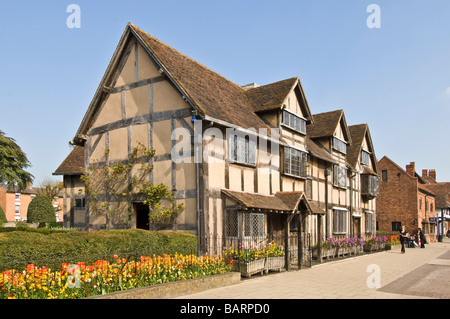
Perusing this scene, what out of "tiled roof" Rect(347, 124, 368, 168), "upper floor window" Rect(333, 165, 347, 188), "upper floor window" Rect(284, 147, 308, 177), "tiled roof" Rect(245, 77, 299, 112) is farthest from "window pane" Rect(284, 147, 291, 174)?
"tiled roof" Rect(347, 124, 368, 168)

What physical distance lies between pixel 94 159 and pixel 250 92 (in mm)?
8520

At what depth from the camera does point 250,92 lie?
21.5 meters

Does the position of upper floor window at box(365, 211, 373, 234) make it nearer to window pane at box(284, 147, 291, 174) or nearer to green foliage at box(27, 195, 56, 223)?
window pane at box(284, 147, 291, 174)

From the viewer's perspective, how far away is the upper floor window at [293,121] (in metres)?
20.0

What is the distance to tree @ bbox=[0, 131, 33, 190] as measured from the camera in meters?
39.2

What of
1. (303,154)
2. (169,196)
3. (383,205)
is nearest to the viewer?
(169,196)

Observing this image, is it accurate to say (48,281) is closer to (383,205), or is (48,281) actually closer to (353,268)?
(353,268)

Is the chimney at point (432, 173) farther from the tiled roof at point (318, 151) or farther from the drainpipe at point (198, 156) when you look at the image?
the drainpipe at point (198, 156)

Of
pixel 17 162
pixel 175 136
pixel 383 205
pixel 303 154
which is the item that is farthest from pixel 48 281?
pixel 383 205

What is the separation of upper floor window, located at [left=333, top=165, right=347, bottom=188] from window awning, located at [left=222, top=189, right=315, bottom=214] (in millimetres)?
7506

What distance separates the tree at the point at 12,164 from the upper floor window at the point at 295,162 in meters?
30.4

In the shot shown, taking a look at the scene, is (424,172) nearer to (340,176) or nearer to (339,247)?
(340,176)

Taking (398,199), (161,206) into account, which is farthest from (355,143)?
(161,206)

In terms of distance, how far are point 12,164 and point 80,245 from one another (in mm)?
34164
